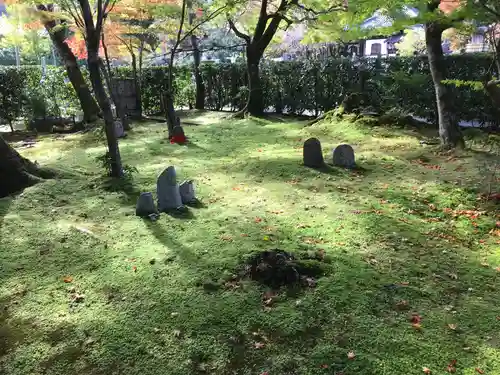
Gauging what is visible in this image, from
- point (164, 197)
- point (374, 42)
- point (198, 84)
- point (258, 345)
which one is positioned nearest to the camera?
point (258, 345)

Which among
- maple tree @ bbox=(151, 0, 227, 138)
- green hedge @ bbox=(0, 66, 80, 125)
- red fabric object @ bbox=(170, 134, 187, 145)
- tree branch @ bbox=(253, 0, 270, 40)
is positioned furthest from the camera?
green hedge @ bbox=(0, 66, 80, 125)

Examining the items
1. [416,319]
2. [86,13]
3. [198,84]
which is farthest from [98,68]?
[198,84]

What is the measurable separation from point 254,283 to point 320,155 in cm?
411

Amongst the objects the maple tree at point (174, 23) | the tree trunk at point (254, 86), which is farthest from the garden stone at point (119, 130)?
the tree trunk at point (254, 86)

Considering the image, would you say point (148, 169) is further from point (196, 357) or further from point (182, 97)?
point (182, 97)

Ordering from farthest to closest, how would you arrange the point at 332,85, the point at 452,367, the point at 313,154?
the point at 332,85, the point at 313,154, the point at 452,367

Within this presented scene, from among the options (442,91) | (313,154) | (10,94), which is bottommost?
(313,154)

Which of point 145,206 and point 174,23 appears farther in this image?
point 174,23

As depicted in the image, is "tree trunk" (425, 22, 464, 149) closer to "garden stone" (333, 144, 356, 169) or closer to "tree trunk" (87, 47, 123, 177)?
"garden stone" (333, 144, 356, 169)

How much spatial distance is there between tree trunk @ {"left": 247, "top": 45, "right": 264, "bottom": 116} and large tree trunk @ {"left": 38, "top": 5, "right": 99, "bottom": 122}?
4777mm

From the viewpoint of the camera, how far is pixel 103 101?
21.1 feet

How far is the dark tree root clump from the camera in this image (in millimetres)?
3646

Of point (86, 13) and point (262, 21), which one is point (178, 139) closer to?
point (86, 13)

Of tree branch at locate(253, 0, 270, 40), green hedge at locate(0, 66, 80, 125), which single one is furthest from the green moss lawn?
tree branch at locate(253, 0, 270, 40)
